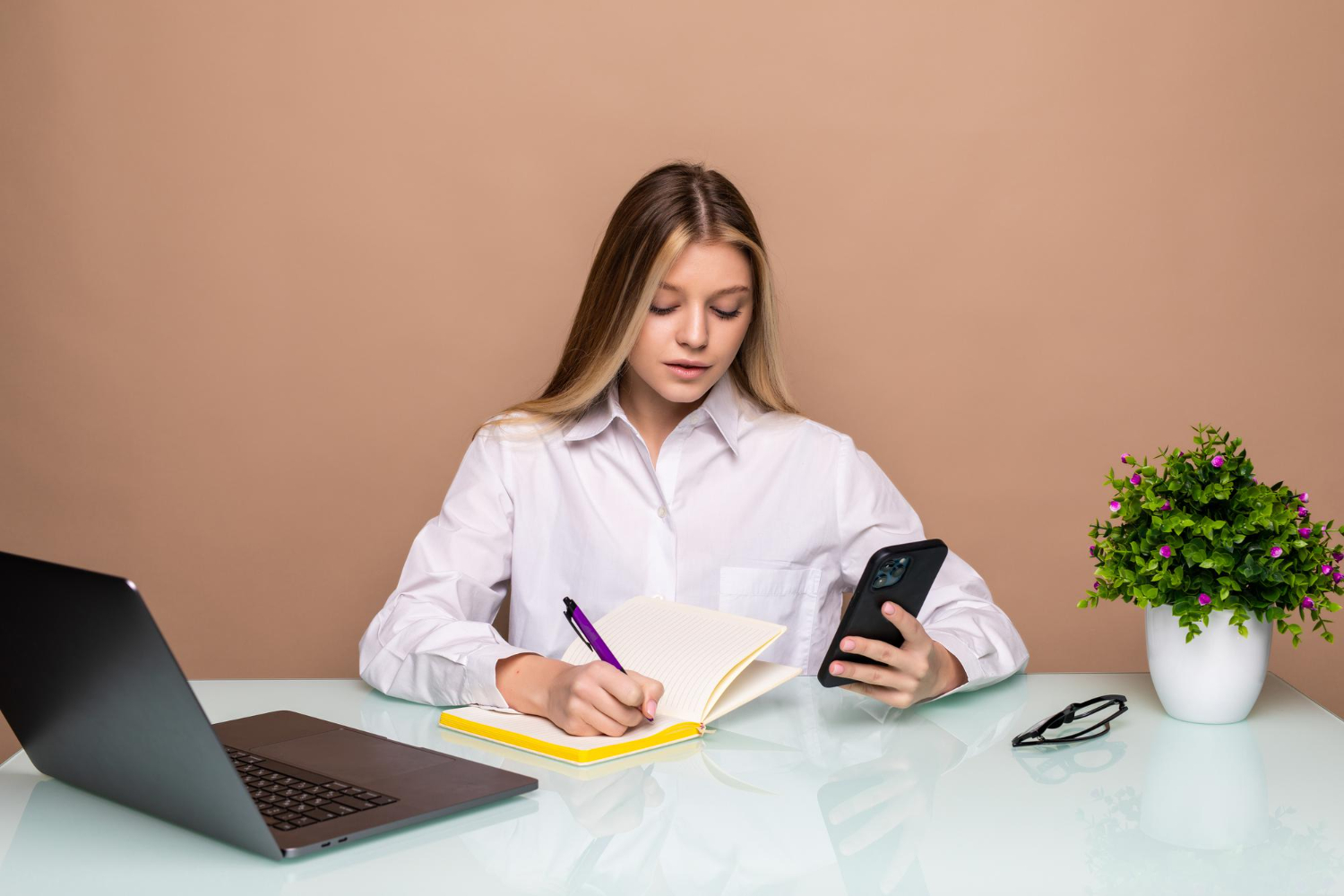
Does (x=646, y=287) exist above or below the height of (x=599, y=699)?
above

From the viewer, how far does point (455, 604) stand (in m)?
1.72

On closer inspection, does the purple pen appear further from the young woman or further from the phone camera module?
the young woman

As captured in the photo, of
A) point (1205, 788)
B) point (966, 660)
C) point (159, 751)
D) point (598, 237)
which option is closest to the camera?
point (159, 751)

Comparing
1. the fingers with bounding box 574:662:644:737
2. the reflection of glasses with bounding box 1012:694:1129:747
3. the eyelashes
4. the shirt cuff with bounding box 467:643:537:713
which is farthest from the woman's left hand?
the eyelashes

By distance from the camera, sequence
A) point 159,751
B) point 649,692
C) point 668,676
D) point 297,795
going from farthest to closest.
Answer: point 668,676
point 649,692
point 297,795
point 159,751

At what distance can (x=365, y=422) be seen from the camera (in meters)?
2.43

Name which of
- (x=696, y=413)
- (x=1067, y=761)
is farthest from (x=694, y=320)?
(x=1067, y=761)

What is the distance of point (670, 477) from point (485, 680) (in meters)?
0.66

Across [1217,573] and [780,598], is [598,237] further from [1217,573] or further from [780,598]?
[1217,573]

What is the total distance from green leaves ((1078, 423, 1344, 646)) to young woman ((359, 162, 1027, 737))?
351 mm

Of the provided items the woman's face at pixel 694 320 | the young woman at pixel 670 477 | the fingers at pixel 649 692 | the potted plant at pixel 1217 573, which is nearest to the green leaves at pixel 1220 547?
the potted plant at pixel 1217 573

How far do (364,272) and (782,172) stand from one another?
2.85 ft

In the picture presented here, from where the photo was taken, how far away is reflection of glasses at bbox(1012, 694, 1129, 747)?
1.24 metres

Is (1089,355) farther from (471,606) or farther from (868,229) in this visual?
(471,606)
